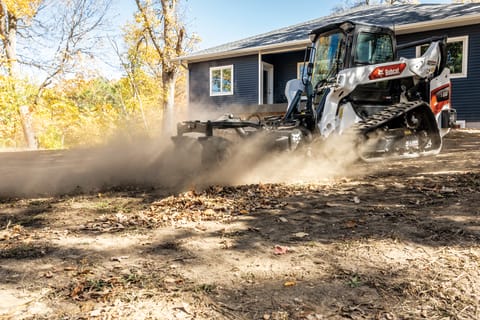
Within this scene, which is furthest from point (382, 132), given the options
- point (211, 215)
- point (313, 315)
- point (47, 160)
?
point (47, 160)

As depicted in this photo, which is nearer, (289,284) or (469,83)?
(289,284)

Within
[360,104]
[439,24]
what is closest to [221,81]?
[439,24]

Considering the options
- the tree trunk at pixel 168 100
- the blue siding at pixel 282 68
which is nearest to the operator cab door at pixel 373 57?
the blue siding at pixel 282 68

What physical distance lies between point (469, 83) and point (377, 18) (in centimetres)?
492

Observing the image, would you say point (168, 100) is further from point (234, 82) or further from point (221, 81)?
point (234, 82)

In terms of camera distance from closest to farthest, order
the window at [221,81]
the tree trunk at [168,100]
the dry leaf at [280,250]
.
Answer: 1. the dry leaf at [280,250]
2. the window at [221,81]
3. the tree trunk at [168,100]

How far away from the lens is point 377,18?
54.1 feet

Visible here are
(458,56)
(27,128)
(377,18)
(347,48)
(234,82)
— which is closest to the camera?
(347,48)

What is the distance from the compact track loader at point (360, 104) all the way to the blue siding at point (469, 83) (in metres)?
7.43

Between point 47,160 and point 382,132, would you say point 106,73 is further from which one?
point 382,132

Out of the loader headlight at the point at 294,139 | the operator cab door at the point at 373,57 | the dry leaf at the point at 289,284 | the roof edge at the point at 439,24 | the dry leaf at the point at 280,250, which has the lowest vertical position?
the dry leaf at the point at 289,284

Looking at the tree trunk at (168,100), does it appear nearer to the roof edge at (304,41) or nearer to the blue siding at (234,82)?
the blue siding at (234,82)

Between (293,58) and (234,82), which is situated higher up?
(293,58)

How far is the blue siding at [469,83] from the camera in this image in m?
13.5
